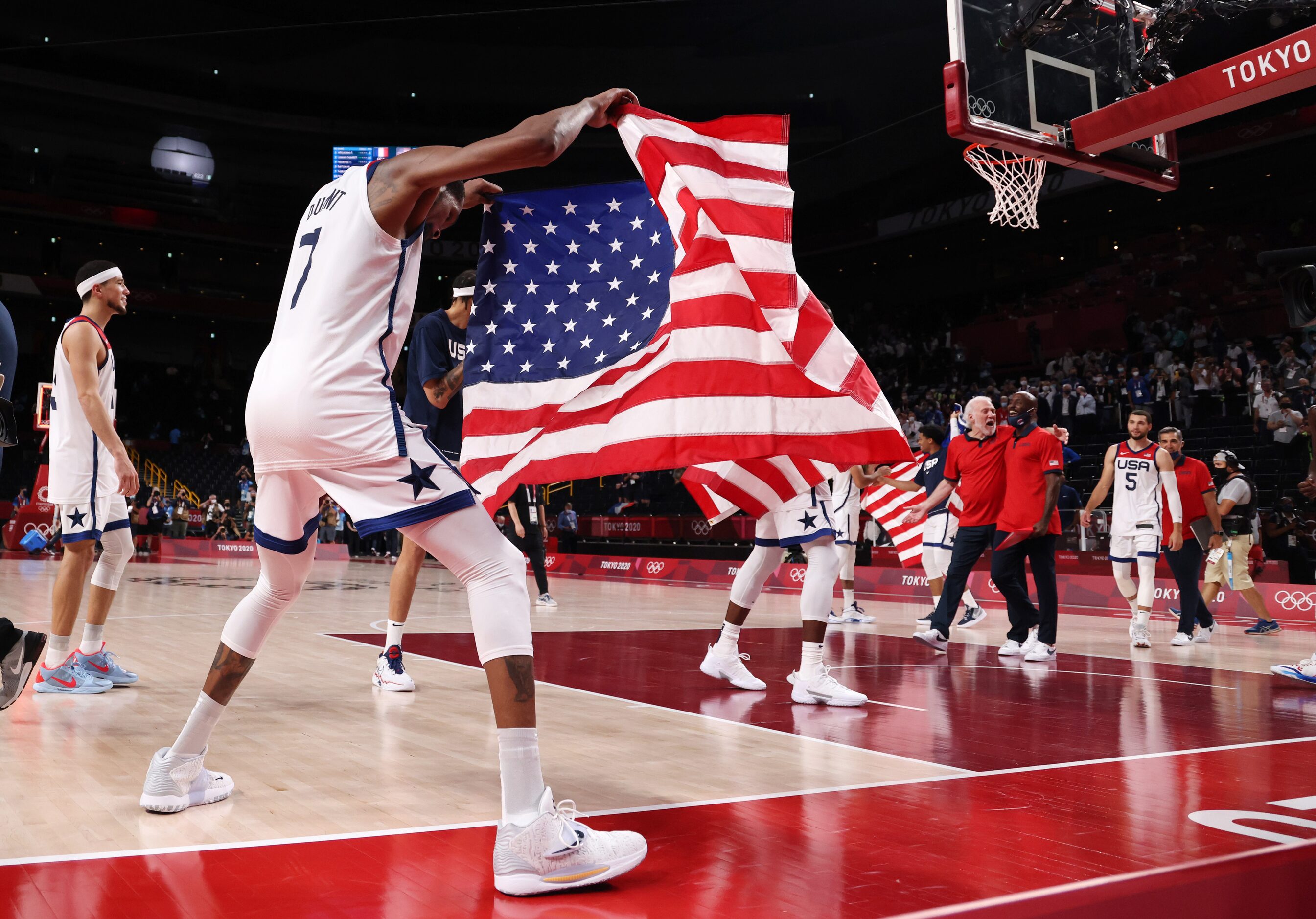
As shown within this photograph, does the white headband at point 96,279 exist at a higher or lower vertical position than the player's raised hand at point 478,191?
higher

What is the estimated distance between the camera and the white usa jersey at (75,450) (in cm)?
486

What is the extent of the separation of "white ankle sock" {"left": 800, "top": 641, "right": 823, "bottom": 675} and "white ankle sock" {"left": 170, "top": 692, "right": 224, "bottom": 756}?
2911 millimetres

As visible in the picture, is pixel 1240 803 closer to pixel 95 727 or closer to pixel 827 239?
pixel 95 727

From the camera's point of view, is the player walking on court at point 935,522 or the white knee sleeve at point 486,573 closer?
the white knee sleeve at point 486,573

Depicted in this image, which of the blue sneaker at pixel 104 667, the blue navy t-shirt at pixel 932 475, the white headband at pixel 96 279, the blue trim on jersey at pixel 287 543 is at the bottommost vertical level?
the blue sneaker at pixel 104 667

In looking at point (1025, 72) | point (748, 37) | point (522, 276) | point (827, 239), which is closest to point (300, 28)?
point (748, 37)

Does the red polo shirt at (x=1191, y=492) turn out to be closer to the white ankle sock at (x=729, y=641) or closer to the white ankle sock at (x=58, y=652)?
the white ankle sock at (x=729, y=641)

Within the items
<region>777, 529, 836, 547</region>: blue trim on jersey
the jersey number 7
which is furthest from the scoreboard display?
the jersey number 7

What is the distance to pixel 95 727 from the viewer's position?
3.98m

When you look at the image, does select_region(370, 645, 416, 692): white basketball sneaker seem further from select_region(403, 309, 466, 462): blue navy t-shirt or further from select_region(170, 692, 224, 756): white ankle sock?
select_region(170, 692, 224, 756): white ankle sock

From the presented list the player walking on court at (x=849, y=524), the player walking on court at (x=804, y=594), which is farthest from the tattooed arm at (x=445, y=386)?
the player walking on court at (x=849, y=524)

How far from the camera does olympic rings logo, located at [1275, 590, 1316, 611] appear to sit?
1149 centimetres

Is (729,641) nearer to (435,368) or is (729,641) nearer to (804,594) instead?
(804,594)

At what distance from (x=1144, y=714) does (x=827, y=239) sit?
2656 cm
